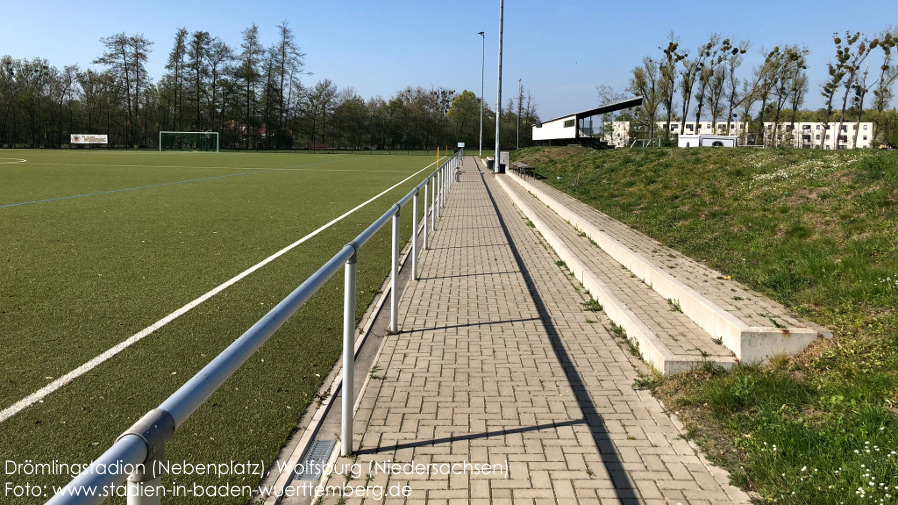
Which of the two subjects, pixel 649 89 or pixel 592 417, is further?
pixel 649 89

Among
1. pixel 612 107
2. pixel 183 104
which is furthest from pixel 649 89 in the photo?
pixel 183 104

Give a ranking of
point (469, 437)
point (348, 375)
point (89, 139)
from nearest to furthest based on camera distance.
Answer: point (348, 375)
point (469, 437)
point (89, 139)

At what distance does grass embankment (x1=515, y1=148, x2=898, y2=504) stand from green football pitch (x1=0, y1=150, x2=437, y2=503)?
259 cm

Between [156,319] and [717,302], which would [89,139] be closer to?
[156,319]

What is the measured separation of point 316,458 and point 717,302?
3.81 m

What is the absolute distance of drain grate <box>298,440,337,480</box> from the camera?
3432 mm

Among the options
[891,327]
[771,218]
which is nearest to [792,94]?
[771,218]

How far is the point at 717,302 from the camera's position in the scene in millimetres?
5848

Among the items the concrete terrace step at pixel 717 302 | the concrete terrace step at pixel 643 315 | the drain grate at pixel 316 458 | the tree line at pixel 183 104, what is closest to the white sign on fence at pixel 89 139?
the tree line at pixel 183 104

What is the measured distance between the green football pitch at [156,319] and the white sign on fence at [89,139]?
2984 inches

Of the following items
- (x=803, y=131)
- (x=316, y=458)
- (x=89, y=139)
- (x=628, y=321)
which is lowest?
(x=316, y=458)

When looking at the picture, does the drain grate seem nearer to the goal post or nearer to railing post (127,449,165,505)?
railing post (127,449,165,505)

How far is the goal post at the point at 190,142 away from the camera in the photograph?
7569 cm

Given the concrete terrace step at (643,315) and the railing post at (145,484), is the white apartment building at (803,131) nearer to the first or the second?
the concrete terrace step at (643,315)
